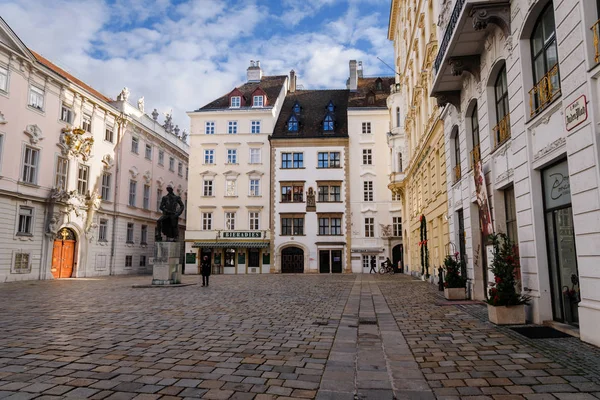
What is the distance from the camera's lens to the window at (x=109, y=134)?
3507 cm

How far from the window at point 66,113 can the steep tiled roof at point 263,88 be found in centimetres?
1581

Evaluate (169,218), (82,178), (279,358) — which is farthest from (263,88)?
(279,358)

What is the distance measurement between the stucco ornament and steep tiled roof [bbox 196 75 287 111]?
19351 millimetres

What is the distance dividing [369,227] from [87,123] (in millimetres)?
25522

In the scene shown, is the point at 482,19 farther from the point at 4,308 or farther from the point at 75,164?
the point at 75,164

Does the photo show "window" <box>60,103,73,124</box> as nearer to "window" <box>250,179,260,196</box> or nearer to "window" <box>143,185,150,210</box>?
"window" <box>143,185,150,210</box>

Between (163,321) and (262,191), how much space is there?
33.7 m

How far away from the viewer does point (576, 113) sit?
7090 mm

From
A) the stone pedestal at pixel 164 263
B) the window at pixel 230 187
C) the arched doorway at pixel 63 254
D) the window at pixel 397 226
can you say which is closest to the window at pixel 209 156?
the window at pixel 230 187

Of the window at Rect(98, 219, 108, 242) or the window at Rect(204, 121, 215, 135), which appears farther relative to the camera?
the window at Rect(204, 121, 215, 135)

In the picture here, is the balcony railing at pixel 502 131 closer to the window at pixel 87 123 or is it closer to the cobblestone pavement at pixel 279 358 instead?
the cobblestone pavement at pixel 279 358

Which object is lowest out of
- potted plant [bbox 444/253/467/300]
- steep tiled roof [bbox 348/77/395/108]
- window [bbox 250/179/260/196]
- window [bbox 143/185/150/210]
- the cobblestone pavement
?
the cobblestone pavement

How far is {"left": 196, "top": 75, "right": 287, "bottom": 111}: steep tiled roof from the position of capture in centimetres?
4616

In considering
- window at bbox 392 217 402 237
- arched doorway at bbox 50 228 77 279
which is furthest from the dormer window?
arched doorway at bbox 50 228 77 279
